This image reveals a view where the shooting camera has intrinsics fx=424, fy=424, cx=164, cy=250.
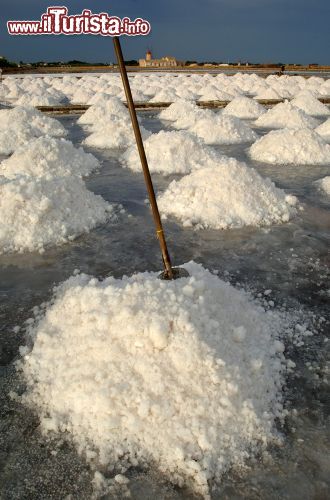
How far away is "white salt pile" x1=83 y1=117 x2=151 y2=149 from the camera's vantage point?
8820 millimetres

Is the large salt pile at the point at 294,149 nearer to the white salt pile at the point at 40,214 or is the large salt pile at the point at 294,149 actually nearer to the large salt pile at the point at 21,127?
the white salt pile at the point at 40,214

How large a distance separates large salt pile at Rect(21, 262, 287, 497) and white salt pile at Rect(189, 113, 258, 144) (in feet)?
23.0

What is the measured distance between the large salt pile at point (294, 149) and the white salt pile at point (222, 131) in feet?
4.56

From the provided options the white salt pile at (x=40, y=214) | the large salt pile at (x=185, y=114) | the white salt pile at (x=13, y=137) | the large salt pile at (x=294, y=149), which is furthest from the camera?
the large salt pile at (x=185, y=114)

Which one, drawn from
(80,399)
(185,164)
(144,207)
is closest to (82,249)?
(144,207)

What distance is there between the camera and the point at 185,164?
23.0ft

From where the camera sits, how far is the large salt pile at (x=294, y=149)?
7.59 m

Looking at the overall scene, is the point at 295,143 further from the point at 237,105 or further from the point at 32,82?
the point at 32,82

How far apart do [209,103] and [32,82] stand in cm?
1178

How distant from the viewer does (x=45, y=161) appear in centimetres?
643

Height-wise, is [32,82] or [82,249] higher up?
[32,82]

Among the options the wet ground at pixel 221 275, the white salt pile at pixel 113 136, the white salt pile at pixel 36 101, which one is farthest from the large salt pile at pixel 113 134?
the white salt pile at pixel 36 101

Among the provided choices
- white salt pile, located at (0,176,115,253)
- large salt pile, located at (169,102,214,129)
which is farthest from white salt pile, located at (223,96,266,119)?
white salt pile, located at (0,176,115,253)

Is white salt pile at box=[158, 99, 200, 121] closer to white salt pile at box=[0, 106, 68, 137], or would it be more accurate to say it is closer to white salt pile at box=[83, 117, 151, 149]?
white salt pile at box=[83, 117, 151, 149]
